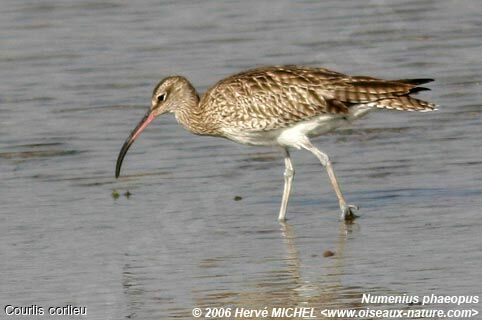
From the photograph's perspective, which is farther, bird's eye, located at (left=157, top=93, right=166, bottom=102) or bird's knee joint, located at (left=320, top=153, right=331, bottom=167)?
bird's eye, located at (left=157, top=93, right=166, bottom=102)

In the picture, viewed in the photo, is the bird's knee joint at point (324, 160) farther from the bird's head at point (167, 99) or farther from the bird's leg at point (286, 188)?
the bird's head at point (167, 99)

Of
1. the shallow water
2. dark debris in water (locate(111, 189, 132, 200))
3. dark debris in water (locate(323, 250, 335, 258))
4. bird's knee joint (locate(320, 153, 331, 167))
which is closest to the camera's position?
the shallow water

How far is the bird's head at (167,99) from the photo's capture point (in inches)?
572

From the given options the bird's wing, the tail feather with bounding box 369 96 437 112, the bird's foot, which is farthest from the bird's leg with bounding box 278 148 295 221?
the tail feather with bounding box 369 96 437 112

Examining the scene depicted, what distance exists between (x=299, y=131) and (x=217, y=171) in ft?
4.67

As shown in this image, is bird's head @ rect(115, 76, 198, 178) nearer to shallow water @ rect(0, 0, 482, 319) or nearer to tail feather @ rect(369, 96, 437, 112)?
shallow water @ rect(0, 0, 482, 319)

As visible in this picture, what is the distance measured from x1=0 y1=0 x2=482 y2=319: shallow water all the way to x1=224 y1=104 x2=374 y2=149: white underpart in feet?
1.77

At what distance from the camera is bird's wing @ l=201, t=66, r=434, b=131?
13.7 m

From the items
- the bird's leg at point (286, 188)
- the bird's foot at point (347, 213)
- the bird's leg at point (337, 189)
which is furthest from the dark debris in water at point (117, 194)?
the bird's foot at point (347, 213)

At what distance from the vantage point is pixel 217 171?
591 inches

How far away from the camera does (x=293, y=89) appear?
13.9m

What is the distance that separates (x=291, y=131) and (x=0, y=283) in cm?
378

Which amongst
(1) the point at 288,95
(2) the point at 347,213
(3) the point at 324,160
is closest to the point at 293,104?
(1) the point at 288,95

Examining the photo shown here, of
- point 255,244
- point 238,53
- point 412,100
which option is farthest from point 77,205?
point 238,53
